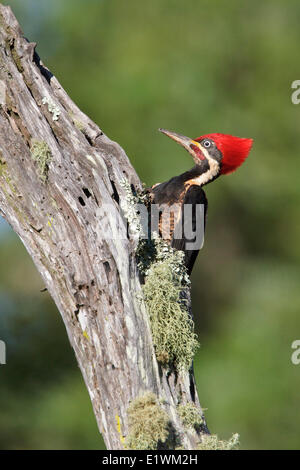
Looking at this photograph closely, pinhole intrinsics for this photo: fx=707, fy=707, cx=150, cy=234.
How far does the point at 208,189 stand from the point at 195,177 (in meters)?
5.96

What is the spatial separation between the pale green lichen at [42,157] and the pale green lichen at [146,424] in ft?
4.22

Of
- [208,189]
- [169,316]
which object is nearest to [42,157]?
[169,316]

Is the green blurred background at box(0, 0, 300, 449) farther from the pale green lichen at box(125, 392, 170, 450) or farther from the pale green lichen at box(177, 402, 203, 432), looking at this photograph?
the pale green lichen at box(125, 392, 170, 450)

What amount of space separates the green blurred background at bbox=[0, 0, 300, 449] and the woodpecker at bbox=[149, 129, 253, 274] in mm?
4846

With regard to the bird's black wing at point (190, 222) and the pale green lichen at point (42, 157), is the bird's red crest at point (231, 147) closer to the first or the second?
the bird's black wing at point (190, 222)

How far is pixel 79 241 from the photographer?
3721mm

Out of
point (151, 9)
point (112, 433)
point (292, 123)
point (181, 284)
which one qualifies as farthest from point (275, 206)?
point (112, 433)

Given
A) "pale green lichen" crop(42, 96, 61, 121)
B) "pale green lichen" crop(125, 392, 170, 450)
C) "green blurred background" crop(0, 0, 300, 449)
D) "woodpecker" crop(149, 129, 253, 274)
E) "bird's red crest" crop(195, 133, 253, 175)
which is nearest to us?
"pale green lichen" crop(125, 392, 170, 450)

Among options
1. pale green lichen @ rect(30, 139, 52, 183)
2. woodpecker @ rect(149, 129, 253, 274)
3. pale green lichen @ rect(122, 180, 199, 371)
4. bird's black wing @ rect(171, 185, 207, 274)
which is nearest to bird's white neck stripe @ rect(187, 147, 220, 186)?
woodpecker @ rect(149, 129, 253, 274)

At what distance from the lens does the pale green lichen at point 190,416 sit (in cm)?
363

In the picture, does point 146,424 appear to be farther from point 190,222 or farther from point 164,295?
point 190,222

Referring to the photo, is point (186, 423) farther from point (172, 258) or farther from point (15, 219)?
point (15, 219)

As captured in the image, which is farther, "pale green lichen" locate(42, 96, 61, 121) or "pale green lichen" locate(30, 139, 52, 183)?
"pale green lichen" locate(42, 96, 61, 121)

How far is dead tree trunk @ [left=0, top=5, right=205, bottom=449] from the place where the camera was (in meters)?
3.57
